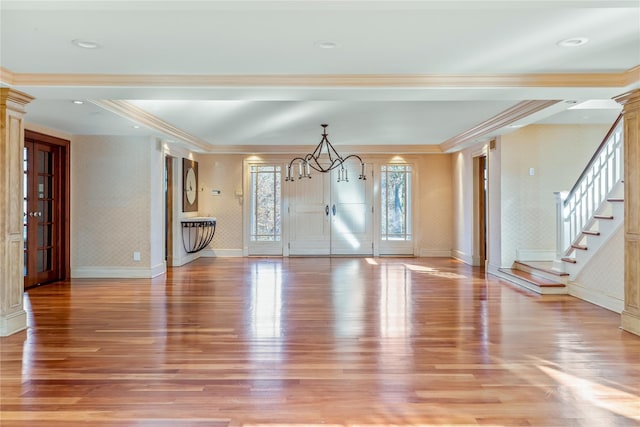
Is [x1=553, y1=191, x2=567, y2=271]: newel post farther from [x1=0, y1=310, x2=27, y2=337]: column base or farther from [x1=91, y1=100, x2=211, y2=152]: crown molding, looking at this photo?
[x1=0, y1=310, x2=27, y2=337]: column base

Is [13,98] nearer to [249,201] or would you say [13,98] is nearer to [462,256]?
[249,201]

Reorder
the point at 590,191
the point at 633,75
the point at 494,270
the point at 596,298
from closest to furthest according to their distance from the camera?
the point at 633,75 → the point at 596,298 → the point at 590,191 → the point at 494,270

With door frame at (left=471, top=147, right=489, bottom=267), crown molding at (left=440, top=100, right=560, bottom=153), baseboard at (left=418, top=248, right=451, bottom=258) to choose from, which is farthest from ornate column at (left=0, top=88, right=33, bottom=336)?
baseboard at (left=418, top=248, right=451, bottom=258)

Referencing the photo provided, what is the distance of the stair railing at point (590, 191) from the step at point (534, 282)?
19.7 inches

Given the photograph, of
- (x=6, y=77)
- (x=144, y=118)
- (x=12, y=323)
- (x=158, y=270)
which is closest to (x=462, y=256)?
(x=158, y=270)

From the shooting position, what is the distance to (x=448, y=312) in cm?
491

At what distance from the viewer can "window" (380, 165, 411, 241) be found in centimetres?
1032

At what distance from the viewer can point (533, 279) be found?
6324 millimetres

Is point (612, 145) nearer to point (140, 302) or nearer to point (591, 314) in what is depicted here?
point (591, 314)

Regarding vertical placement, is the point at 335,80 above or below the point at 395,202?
above

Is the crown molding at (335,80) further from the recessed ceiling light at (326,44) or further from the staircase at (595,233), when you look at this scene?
the staircase at (595,233)

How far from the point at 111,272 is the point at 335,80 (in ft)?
17.1

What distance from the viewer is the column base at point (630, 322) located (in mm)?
4074

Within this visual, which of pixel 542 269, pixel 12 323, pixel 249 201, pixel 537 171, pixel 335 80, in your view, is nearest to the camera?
pixel 335 80
